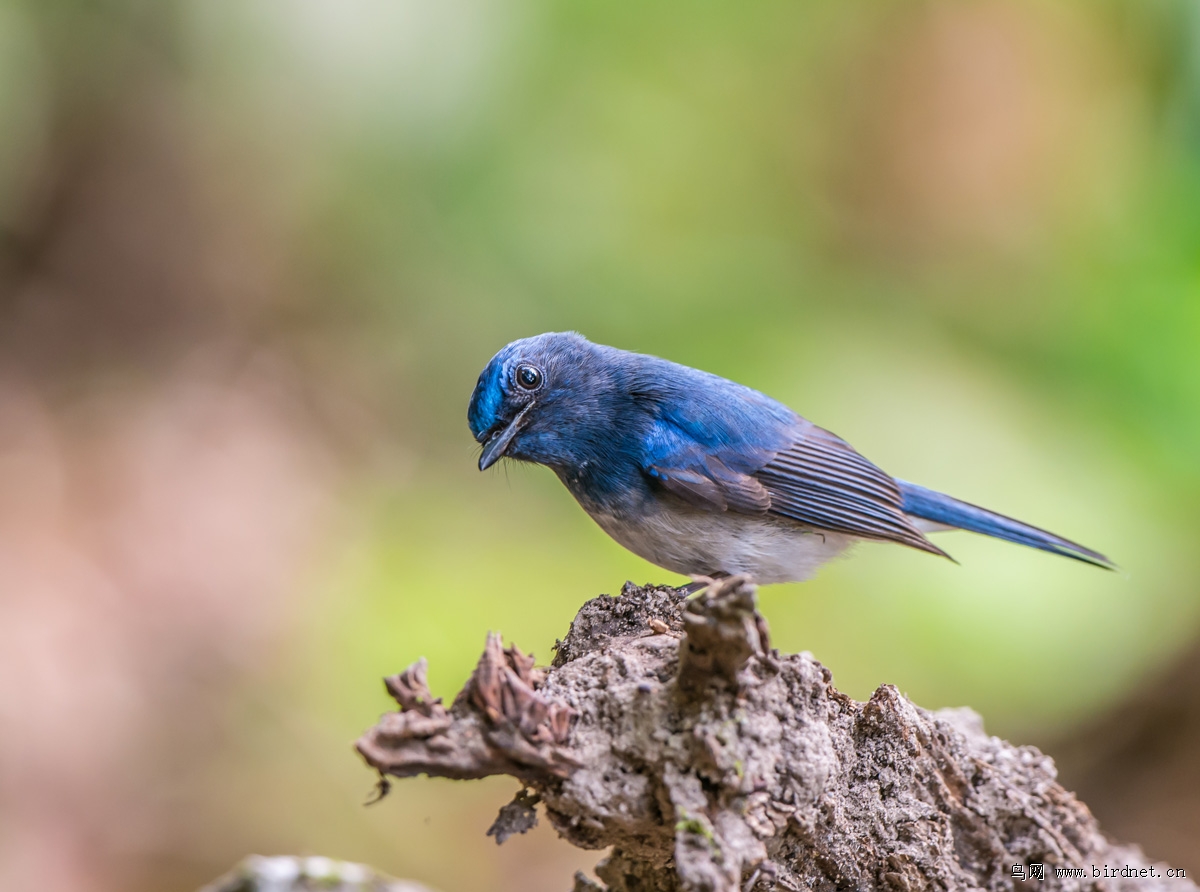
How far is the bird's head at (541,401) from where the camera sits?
384 centimetres

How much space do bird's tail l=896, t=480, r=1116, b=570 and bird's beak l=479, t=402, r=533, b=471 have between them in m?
1.77

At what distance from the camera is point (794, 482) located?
4176mm

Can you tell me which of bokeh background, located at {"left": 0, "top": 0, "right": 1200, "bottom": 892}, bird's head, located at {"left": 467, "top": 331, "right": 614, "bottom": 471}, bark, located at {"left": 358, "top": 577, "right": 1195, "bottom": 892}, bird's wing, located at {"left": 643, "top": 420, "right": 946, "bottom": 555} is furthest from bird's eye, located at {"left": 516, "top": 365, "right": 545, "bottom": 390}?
bokeh background, located at {"left": 0, "top": 0, "right": 1200, "bottom": 892}

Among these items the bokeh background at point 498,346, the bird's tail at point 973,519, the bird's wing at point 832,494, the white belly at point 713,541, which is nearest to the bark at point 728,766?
the white belly at point 713,541

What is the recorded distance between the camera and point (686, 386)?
4180 mm

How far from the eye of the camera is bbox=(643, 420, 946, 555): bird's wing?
3930mm

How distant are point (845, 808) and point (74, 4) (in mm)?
7014

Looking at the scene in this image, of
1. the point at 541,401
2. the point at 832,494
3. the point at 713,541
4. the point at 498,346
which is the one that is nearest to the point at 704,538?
the point at 713,541

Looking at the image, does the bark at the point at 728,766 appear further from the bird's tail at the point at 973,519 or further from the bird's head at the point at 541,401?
the bird's tail at the point at 973,519

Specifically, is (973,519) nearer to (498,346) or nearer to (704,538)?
(704,538)

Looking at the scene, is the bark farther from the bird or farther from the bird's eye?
the bird's eye

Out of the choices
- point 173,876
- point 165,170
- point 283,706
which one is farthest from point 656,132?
point 173,876

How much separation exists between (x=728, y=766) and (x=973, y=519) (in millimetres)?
2754

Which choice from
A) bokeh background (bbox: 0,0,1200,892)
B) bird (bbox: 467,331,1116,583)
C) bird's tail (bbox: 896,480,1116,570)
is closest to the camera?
Answer: bird (bbox: 467,331,1116,583)
